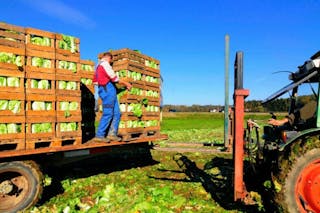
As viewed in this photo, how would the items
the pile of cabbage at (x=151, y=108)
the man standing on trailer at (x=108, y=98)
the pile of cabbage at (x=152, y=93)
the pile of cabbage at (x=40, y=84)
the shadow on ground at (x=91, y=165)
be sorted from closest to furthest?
the pile of cabbage at (x=40, y=84)
the shadow on ground at (x=91, y=165)
the man standing on trailer at (x=108, y=98)
the pile of cabbage at (x=151, y=108)
the pile of cabbage at (x=152, y=93)

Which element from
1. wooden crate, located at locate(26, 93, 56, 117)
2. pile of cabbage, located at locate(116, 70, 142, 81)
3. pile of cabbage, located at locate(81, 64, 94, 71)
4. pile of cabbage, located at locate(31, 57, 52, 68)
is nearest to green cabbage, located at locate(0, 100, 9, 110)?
wooden crate, located at locate(26, 93, 56, 117)

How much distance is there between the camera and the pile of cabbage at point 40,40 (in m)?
6.76

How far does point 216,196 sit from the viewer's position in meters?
7.38

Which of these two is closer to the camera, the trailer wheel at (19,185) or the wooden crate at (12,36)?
the trailer wheel at (19,185)

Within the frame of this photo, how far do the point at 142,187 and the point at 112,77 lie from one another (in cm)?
288

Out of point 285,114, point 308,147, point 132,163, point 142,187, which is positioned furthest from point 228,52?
point 308,147

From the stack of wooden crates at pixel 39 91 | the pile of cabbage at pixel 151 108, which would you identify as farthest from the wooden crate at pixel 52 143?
the pile of cabbage at pixel 151 108

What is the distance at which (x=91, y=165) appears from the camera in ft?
37.2

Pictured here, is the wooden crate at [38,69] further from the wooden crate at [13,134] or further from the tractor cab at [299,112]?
the tractor cab at [299,112]

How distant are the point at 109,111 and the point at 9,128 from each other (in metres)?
2.70

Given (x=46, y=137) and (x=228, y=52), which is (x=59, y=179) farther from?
(x=228, y=52)

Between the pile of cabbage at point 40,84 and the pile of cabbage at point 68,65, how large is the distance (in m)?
0.49

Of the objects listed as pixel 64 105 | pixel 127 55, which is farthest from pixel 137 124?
pixel 64 105

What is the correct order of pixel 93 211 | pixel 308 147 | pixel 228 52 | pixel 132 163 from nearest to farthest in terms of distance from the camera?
pixel 308 147
pixel 93 211
pixel 132 163
pixel 228 52
